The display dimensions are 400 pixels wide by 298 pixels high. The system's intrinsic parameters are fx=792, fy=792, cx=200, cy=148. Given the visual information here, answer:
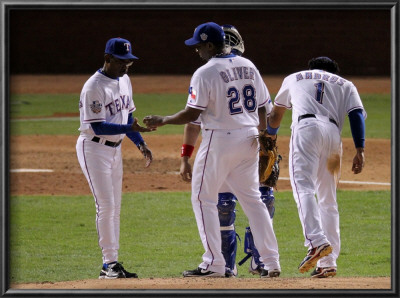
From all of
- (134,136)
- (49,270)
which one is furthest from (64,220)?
(134,136)

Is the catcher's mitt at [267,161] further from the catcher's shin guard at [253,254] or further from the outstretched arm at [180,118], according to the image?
the outstretched arm at [180,118]

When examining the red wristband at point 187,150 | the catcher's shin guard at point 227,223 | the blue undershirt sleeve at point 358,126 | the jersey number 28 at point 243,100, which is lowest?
the catcher's shin guard at point 227,223

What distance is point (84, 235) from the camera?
861 cm

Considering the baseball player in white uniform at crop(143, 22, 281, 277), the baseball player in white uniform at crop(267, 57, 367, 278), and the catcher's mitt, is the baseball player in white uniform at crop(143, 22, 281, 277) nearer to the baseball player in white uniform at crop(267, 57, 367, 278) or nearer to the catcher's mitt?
the catcher's mitt

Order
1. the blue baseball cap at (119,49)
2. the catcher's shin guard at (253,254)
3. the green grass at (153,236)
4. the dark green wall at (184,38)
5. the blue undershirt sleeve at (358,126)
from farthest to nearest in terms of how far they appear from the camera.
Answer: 1. the dark green wall at (184,38)
2. the green grass at (153,236)
3. the catcher's shin guard at (253,254)
4. the blue undershirt sleeve at (358,126)
5. the blue baseball cap at (119,49)

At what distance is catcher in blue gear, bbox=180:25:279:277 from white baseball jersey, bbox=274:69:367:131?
504mm

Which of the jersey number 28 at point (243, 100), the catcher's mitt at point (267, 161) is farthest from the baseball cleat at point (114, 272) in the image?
the jersey number 28 at point (243, 100)

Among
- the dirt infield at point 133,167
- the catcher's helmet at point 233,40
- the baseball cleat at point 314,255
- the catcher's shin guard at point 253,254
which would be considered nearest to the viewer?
the baseball cleat at point 314,255

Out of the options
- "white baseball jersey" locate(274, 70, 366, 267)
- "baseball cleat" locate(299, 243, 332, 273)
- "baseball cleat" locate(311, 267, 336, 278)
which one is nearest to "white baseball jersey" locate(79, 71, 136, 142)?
"white baseball jersey" locate(274, 70, 366, 267)

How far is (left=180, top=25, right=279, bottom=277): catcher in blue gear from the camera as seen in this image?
18.3ft

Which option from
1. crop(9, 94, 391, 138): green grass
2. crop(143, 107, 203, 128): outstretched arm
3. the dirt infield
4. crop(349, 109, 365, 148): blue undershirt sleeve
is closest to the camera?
crop(143, 107, 203, 128): outstretched arm

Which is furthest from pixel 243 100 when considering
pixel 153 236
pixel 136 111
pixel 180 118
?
pixel 136 111

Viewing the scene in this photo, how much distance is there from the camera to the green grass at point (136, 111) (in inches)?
678

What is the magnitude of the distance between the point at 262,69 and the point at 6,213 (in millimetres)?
25613
